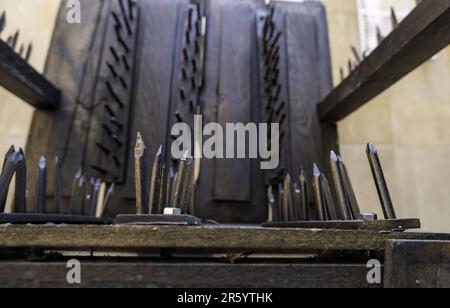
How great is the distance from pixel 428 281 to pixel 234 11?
1366 millimetres

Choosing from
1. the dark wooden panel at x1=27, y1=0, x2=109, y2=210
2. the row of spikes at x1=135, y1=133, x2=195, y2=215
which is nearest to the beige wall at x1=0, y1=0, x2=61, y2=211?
→ the dark wooden panel at x1=27, y1=0, x2=109, y2=210

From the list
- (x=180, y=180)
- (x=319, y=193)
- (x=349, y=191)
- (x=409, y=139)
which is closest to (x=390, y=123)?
(x=409, y=139)

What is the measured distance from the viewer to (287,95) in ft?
4.48

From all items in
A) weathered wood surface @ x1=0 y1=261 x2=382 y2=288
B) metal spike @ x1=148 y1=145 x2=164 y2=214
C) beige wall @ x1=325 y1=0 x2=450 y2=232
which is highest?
beige wall @ x1=325 y1=0 x2=450 y2=232

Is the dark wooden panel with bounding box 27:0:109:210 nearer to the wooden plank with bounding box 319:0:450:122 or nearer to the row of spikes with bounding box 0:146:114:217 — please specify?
the row of spikes with bounding box 0:146:114:217

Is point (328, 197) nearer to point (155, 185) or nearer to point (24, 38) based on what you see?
point (155, 185)

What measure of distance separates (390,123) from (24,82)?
141cm

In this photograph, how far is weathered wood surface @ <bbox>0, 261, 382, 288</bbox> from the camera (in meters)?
0.36

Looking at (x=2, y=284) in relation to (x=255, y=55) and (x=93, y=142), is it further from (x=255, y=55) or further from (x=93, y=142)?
(x=255, y=55)

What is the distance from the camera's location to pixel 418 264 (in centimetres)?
37

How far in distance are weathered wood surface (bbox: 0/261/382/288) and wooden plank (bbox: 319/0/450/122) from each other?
0.58m

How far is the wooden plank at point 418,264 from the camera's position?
1.22 ft

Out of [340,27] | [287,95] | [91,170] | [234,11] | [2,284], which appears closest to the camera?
[2,284]
